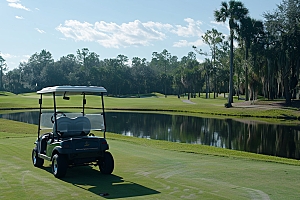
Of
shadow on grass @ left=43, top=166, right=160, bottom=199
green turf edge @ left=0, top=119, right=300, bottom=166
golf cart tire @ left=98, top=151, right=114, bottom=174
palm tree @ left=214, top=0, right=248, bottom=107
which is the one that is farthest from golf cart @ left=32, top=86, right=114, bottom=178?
palm tree @ left=214, top=0, right=248, bottom=107

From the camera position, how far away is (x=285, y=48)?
43469 mm

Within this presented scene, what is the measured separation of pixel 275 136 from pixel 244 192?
63.3ft

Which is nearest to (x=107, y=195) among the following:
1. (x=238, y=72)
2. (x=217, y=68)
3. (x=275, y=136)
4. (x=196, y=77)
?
(x=275, y=136)

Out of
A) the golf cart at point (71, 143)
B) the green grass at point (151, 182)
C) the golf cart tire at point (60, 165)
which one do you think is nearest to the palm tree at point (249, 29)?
the green grass at point (151, 182)

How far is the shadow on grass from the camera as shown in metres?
6.62

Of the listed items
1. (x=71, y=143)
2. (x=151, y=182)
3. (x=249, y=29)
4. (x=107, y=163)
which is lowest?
(x=151, y=182)

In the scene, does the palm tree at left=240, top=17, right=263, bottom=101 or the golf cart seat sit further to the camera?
the palm tree at left=240, top=17, right=263, bottom=101

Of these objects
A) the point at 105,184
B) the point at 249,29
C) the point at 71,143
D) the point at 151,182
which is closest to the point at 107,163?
the point at 105,184

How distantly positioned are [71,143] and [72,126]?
2.81ft

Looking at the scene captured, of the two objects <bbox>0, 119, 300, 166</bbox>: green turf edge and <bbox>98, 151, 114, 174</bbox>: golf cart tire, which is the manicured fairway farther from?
<bbox>0, 119, 300, 166</bbox>: green turf edge

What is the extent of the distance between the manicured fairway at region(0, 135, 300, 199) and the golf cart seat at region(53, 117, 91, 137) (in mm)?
1198

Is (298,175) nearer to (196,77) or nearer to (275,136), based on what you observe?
(275,136)

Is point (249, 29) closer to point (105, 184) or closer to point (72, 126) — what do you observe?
point (72, 126)

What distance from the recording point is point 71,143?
7.79 m
